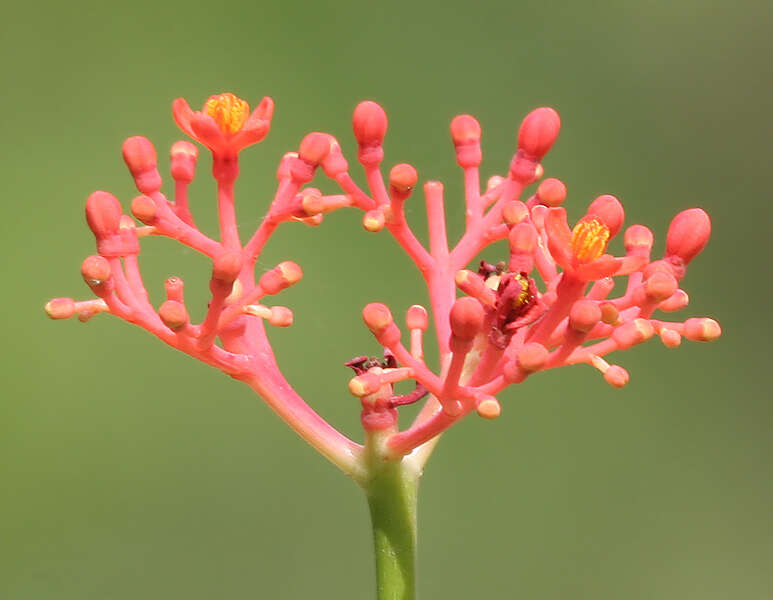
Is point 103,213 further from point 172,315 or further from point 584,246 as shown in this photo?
point 584,246

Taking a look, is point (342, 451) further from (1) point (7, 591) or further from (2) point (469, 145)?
(1) point (7, 591)

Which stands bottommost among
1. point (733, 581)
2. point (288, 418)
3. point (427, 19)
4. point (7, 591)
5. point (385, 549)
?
point (733, 581)

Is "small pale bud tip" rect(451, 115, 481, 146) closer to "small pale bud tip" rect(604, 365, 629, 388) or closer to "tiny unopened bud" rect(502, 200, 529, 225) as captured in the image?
"tiny unopened bud" rect(502, 200, 529, 225)

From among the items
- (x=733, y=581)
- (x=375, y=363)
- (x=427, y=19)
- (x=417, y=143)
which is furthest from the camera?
(x=427, y=19)

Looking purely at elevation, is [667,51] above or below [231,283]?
above

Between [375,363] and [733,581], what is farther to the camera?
[733,581]

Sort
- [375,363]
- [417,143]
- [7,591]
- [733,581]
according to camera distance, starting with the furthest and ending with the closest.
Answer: [417,143] → [733,581] → [7,591] → [375,363]

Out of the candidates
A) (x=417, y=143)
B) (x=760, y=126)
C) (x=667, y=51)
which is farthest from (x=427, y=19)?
(x=760, y=126)

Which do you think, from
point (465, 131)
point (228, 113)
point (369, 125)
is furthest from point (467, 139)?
point (228, 113)
